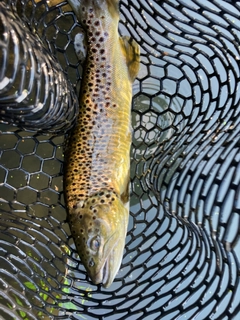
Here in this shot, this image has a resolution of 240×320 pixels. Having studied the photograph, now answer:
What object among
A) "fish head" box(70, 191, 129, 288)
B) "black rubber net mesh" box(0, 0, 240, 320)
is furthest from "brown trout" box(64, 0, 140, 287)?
"black rubber net mesh" box(0, 0, 240, 320)

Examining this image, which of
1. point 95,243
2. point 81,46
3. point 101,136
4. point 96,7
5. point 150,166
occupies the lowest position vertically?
point 95,243

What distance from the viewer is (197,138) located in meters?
1.50

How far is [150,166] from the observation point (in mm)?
1698

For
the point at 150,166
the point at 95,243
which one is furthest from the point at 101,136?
the point at 95,243

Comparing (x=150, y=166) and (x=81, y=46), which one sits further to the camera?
(x=150, y=166)

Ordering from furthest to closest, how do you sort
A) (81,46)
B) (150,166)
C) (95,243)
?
(150,166)
(81,46)
(95,243)

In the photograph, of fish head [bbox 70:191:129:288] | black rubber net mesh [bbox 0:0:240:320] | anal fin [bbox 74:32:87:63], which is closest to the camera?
black rubber net mesh [bbox 0:0:240:320]

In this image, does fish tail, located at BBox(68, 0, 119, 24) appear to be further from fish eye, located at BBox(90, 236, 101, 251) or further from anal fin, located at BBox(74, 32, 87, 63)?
fish eye, located at BBox(90, 236, 101, 251)

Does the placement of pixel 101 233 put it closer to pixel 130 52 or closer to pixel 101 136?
pixel 101 136

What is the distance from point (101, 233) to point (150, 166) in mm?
437

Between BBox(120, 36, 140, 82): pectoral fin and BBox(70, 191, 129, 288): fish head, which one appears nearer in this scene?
BBox(70, 191, 129, 288): fish head

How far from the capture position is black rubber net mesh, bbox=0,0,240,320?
3.70 ft

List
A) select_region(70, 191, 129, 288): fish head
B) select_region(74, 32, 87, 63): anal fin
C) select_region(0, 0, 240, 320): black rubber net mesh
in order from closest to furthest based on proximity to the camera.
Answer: select_region(0, 0, 240, 320): black rubber net mesh
select_region(70, 191, 129, 288): fish head
select_region(74, 32, 87, 63): anal fin

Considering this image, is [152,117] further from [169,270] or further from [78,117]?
[169,270]
